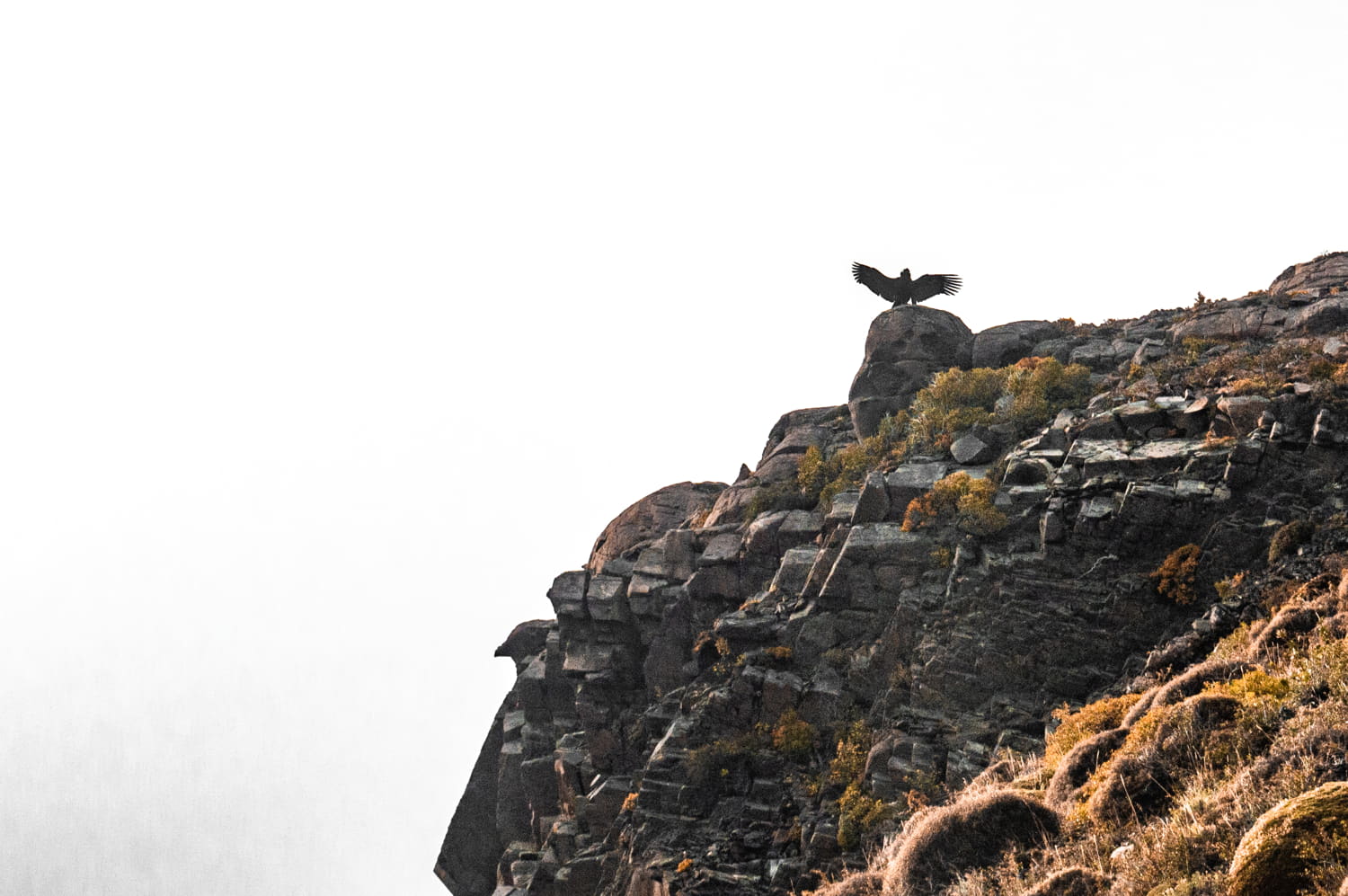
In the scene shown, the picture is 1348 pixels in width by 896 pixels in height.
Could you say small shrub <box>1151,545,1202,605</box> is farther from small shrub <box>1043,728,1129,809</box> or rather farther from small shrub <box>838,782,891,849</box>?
small shrub <box>838,782,891,849</box>

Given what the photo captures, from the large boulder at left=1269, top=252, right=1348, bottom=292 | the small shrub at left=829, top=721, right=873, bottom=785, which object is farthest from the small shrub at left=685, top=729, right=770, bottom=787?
the large boulder at left=1269, top=252, right=1348, bottom=292

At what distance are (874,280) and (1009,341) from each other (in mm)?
6313

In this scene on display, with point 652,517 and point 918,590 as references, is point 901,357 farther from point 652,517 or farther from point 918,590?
point 918,590

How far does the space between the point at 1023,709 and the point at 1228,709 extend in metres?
10.4

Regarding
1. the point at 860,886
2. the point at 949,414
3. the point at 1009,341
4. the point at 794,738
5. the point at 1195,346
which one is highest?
the point at 1009,341

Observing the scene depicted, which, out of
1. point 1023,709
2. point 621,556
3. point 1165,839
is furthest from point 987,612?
point 621,556

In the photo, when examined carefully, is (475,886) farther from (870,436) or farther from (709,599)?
(870,436)

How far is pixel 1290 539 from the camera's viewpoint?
22953mm

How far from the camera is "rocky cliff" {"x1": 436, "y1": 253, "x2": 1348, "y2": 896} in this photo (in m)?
24.3

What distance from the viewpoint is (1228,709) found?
14273 mm

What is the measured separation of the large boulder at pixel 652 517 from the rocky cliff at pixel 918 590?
214 centimetres

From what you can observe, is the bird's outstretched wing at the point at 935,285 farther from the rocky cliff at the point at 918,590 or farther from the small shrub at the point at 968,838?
the small shrub at the point at 968,838

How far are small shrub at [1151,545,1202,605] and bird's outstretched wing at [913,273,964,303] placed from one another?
18543mm

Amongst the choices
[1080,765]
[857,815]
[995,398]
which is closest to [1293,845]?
[1080,765]
